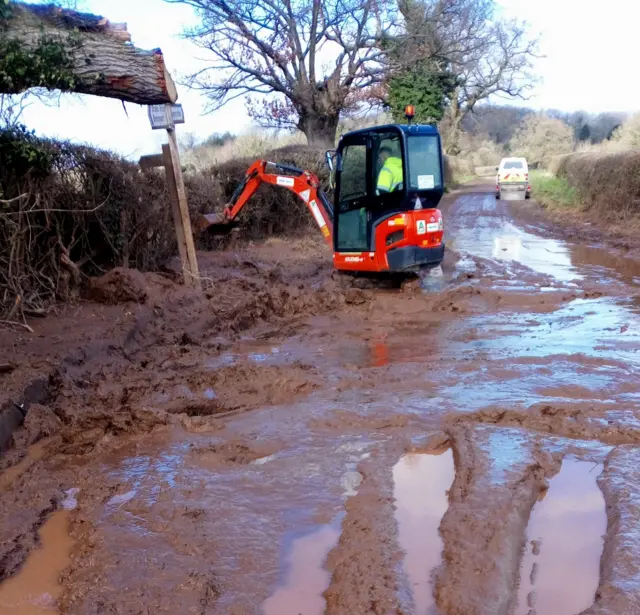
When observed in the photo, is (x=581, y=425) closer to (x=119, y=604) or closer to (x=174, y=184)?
(x=119, y=604)

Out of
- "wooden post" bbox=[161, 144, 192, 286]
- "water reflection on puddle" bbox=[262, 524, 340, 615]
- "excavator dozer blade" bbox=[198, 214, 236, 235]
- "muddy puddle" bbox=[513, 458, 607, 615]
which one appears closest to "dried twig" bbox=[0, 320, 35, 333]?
"wooden post" bbox=[161, 144, 192, 286]

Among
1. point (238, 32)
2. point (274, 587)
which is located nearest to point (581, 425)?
point (274, 587)

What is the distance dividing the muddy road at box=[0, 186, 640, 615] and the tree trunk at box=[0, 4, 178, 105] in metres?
2.35

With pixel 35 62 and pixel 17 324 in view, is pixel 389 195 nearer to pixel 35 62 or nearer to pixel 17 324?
pixel 35 62

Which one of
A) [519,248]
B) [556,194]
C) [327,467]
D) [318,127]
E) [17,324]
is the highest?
[318,127]

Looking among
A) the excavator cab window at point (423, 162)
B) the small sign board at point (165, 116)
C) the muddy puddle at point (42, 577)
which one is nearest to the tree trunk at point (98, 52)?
the small sign board at point (165, 116)

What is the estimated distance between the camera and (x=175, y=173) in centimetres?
890

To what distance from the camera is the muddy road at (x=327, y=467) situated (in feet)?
10.1

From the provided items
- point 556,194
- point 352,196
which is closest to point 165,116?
point 352,196

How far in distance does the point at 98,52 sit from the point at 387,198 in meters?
4.48

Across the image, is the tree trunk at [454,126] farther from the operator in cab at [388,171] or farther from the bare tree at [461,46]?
the operator in cab at [388,171]

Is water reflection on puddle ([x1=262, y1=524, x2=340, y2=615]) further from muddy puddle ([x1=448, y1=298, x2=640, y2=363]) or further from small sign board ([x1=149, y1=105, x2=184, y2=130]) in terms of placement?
small sign board ([x1=149, y1=105, x2=184, y2=130])

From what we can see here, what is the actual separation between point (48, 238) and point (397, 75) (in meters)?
18.9

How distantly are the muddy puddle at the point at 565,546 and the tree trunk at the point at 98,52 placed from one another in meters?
6.01
